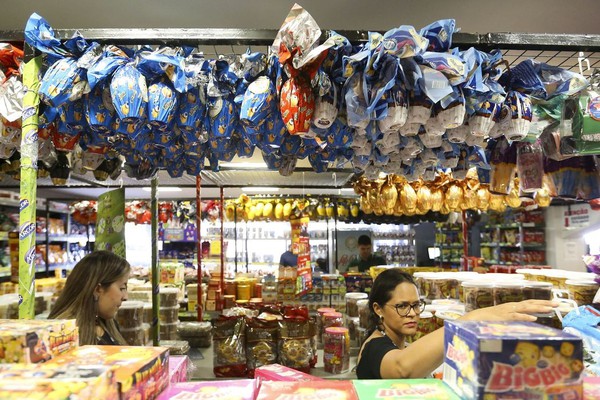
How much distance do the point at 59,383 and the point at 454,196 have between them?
4.66 meters

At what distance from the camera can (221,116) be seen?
81.0 inches

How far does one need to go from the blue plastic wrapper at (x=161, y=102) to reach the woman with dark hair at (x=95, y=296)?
84 centimetres

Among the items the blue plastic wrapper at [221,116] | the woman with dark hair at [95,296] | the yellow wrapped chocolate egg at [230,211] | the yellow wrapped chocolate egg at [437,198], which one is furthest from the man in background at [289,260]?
the blue plastic wrapper at [221,116]

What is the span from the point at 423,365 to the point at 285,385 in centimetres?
A: 64

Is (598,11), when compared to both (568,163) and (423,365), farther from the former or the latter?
(423,365)

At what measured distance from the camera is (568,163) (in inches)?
102

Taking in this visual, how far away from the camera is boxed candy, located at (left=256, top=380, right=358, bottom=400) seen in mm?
982

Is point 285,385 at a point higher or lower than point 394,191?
lower

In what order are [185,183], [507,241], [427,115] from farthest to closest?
[507,241] < [185,183] < [427,115]

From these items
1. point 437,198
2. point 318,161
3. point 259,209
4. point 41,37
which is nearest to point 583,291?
point 318,161

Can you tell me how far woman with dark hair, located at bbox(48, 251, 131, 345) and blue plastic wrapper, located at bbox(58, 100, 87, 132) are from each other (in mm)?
704

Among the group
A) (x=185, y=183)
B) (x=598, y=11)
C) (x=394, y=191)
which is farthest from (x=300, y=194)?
(x=598, y=11)

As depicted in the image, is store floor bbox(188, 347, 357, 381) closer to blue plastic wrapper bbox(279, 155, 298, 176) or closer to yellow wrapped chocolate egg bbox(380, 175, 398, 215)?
blue plastic wrapper bbox(279, 155, 298, 176)

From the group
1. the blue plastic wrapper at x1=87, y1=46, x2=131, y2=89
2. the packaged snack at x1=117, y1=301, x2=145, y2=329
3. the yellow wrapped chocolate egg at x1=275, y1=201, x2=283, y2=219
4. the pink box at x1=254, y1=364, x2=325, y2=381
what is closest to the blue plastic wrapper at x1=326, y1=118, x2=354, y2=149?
the blue plastic wrapper at x1=87, y1=46, x2=131, y2=89
